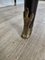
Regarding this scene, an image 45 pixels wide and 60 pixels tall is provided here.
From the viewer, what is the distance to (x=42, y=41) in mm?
799

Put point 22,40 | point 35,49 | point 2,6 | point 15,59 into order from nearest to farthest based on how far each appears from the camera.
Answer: point 15,59 < point 35,49 < point 22,40 < point 2,6

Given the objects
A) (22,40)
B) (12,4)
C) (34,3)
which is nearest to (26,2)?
(34,3)

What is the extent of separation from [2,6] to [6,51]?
210 centimetres

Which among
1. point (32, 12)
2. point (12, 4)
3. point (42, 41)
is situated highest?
point (32, 12)

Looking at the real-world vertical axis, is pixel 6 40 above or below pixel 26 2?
below

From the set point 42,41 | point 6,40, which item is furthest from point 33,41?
point 6,40

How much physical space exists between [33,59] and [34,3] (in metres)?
0.35

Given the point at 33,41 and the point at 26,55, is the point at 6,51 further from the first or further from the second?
the point at 33,41

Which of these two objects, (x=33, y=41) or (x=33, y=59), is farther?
(x=33, y=41)

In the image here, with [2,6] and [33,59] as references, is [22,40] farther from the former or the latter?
[2,6]

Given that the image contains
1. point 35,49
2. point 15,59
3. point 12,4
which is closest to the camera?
point 15,59

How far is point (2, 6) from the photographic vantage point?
8.54 feet

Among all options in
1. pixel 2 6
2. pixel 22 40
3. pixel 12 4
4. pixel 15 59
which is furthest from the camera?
pixel 12 4

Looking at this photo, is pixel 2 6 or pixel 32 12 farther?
pixel 2 6
